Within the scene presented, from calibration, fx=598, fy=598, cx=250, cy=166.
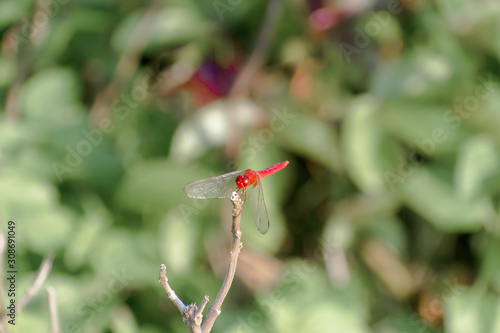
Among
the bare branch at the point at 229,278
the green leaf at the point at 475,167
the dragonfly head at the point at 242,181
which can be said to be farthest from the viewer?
the green leaf at the point at 475,167

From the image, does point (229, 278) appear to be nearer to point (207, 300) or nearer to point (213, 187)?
point (207, 300)

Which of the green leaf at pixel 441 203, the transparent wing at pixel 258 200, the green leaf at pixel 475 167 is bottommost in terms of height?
the green leaf at pixel 441 203

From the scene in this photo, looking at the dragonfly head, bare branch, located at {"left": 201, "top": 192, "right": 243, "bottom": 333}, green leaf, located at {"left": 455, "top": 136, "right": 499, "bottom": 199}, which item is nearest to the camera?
bare branch, located at {"left": 201, "top": 192, "right": 243, "bottom": 333}

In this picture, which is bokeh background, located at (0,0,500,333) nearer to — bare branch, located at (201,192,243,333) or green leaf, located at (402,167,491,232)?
green leaf, located at (402,167,491,232)

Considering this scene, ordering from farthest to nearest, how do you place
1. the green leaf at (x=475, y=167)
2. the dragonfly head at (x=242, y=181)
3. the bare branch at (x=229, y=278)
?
the green leaf at (x=475, y=167) → the dragonfly head at (x=242, y=181) → the bare branch at (x=229, y=278)

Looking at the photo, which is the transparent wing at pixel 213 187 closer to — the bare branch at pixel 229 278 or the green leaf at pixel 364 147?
the bare branch at pixel 229 278

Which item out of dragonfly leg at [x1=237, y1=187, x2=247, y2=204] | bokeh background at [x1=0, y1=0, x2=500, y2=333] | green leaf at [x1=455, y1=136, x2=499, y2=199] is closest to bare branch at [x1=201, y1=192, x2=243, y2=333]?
dragonfly leg at [x1=237, y1=187, x2=247, y2=204]

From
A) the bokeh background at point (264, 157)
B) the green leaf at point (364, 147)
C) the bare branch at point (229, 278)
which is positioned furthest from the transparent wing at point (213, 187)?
the green leaf at point (364, 147)

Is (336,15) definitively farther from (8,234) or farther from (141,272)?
(8,234)

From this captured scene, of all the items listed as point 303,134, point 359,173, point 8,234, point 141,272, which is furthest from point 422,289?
point 8,234
